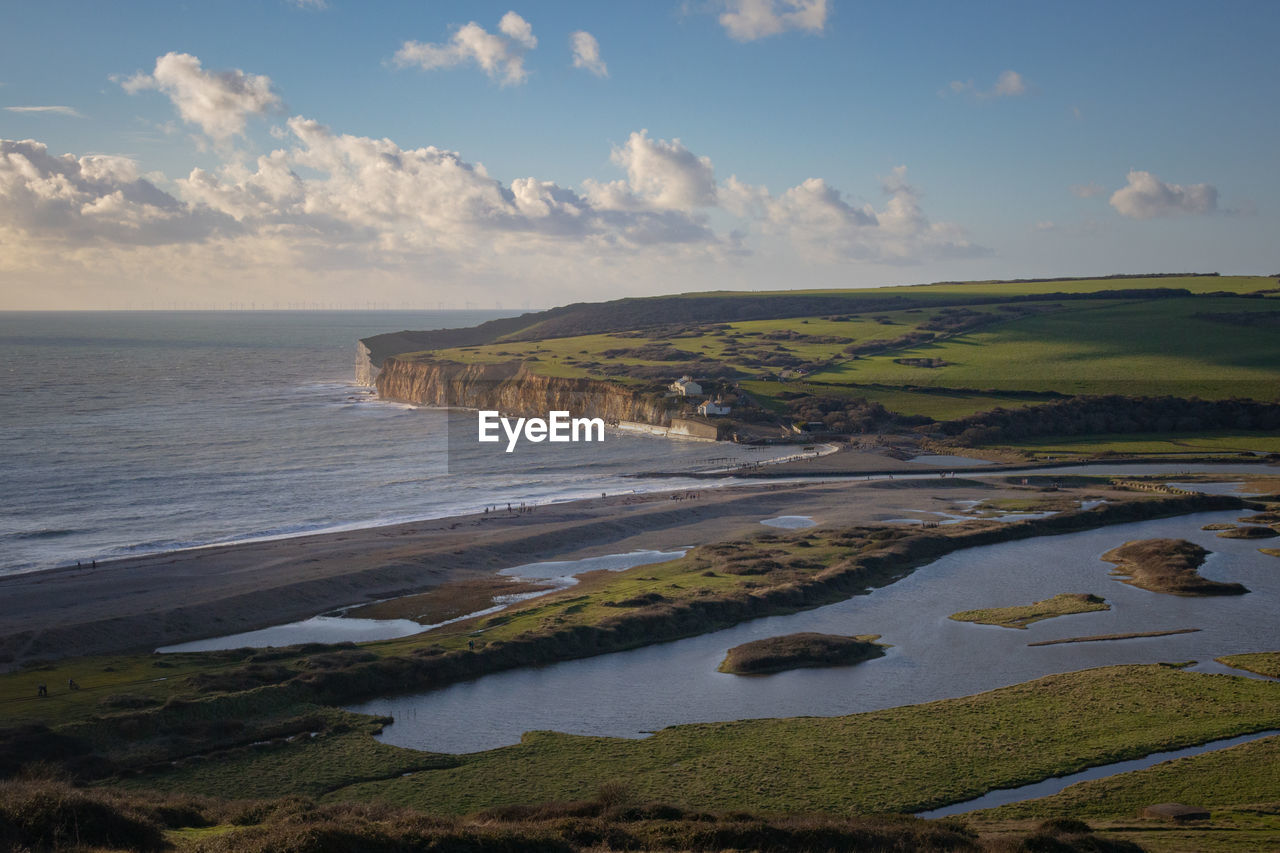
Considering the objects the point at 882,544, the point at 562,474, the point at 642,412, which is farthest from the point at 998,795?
the point at 642,412

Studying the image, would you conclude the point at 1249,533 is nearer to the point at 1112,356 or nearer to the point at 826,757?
the point at 826,757

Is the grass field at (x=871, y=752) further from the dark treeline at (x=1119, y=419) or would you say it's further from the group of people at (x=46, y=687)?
the dark treeline at (x=1119, y=419)

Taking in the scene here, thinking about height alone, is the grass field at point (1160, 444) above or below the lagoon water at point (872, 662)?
above

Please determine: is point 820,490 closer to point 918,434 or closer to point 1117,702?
point 918,434

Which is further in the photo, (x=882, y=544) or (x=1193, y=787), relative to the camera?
(x=882, y=544)

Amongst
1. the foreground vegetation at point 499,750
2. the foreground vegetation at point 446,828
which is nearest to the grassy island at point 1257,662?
the foreground vegetation at point 499,750

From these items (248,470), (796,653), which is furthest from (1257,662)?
(248,470)
